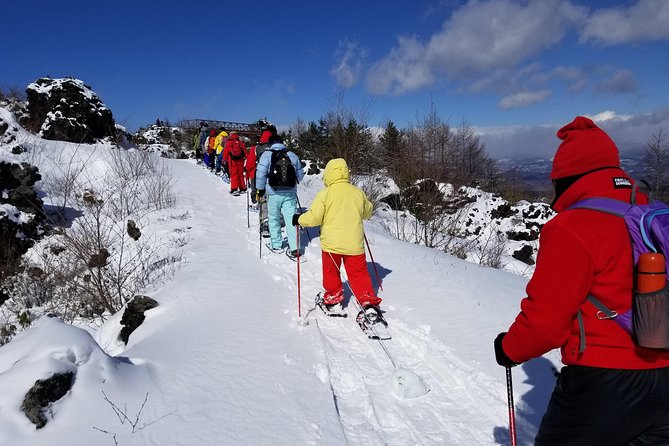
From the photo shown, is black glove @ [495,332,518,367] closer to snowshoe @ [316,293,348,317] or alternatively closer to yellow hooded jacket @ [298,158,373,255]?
yellow hooded jacket @ [298,158,373,255]

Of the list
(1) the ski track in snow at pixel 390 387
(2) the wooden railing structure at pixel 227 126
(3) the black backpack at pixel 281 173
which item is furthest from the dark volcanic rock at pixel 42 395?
(2) the wooden railing structure at pixel 227 126

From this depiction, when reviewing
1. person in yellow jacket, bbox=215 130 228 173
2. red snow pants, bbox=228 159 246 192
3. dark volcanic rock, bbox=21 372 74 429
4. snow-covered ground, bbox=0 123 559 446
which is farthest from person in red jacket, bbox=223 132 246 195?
dark volcanic rock, bbox=21 372 74 429

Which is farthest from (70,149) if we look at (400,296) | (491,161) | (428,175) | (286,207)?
(491,161)

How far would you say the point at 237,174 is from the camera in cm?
1249

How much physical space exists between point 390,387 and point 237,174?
1038 centimetres

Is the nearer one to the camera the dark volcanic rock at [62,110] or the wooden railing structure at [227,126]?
the dark volcanic rock at [62,110]

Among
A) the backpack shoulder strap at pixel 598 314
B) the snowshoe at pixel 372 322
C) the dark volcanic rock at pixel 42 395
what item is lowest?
the snowshoe at pixel 372 322

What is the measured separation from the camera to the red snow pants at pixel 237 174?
40.5ft

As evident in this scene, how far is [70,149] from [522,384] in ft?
60.7

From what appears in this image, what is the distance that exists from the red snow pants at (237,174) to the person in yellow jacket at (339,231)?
830 cm

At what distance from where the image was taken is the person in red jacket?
1188 centimetres

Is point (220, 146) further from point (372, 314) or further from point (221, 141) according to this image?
point (372, 314)

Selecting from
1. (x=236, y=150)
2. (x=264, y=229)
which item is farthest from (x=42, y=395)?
(x=236, y=150)

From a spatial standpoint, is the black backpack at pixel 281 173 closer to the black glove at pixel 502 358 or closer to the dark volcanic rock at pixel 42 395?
the dark volcanic rock at pixel 42 395
